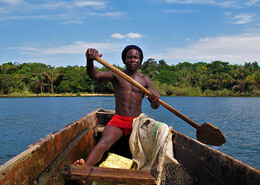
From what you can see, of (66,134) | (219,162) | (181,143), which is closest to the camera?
(219,162)

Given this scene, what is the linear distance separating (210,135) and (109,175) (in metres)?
1.97

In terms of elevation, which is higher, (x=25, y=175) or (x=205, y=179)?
(x=25, y=175)

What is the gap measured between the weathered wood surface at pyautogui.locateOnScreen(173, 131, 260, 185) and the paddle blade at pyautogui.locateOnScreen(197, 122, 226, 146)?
173mm

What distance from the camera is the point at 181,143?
390 cm

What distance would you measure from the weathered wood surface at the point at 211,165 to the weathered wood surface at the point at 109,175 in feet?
3.22

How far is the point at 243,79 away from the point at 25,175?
68.6 metres

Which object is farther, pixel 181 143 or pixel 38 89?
pixel 38 89

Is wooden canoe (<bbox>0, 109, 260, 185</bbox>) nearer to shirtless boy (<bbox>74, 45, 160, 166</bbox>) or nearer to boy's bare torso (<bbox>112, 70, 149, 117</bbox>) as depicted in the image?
shirtless boy (<bbox>74, 45, 160, 166</bbox>)

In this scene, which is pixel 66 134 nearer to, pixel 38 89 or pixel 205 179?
pixel 205 179

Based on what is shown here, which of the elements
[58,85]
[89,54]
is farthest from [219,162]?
[58,85]

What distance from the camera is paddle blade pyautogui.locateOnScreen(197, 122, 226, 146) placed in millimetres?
3293

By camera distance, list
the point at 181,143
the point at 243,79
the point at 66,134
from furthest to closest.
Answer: the point at 243,79 < the point at 181,143 < the point at 66,134

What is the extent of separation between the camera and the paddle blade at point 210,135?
329 cm

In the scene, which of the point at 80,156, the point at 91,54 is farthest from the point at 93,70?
the point at 80,156
